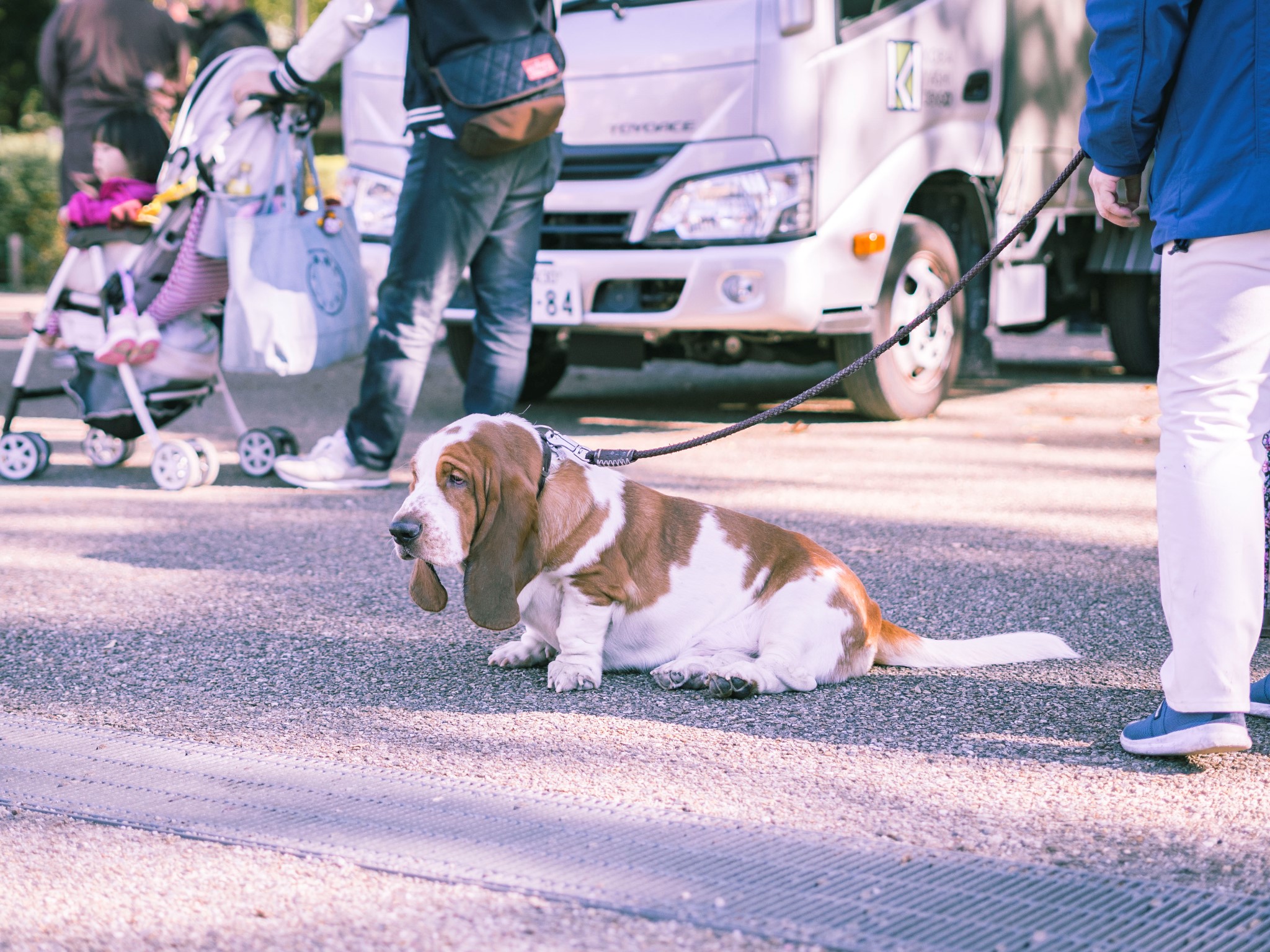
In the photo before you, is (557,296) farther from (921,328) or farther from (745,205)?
(921,328)

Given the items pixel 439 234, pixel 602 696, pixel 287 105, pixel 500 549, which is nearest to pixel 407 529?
pixel 500 549

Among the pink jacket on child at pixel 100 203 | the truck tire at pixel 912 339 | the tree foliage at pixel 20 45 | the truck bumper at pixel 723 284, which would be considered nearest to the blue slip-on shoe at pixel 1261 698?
the truck bumper at pixel 723 284

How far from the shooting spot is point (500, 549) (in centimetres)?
310

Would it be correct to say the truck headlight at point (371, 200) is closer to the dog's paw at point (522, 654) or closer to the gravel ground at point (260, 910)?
the dog's paw at point (522, 654)

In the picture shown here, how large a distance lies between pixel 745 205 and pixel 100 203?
108 inches

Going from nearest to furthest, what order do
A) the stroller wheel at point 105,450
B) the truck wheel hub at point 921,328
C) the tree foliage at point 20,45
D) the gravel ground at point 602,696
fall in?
1. the gravel ground at point 602,696
2. the stroller wheel at point 105,450
3. the truck wheel hub at point 921,328
4. the tree foliage at point 20,45

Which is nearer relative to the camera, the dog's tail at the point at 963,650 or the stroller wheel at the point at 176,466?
the dog's tail at the point at 963,650

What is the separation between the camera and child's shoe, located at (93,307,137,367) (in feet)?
18.7

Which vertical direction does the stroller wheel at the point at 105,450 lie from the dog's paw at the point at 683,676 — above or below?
below

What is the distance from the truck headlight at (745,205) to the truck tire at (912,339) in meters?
0.75

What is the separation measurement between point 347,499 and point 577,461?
8.09 feet

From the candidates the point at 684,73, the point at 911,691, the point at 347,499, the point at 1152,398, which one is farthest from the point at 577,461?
the point at 1152,398

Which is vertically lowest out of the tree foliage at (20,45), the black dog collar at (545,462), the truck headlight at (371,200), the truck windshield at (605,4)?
the black dog collar at (545,462)

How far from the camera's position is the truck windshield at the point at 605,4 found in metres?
6.91
